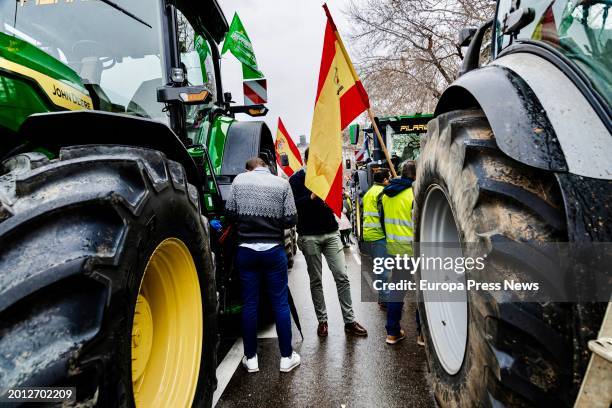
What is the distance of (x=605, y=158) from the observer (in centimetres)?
137

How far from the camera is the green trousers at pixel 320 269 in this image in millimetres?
4695

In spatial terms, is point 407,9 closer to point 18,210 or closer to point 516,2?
point 516,2

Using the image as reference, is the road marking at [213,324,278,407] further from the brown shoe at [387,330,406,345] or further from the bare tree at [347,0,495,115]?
the bare tree at [347,0,495,115]

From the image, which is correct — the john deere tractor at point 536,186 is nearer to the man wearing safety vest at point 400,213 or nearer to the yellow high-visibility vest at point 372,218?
the man wearing safety vest at point 400,213

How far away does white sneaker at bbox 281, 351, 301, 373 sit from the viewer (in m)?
3.74

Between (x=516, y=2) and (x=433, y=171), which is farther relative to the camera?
(x=516, y=2)

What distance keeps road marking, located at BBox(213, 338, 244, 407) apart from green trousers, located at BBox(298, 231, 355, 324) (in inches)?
38.7

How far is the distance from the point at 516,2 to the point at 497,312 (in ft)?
5.95

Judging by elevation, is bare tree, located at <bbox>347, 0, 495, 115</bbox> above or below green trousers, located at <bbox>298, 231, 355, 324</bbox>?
above

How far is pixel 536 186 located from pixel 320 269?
11.3ft

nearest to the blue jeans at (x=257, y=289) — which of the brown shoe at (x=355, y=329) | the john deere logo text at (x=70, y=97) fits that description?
the brown shoe at (x=355, y=329)

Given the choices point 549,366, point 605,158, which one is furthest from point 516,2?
point 549,366

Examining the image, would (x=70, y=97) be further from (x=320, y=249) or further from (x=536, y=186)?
(x=320, y=249)

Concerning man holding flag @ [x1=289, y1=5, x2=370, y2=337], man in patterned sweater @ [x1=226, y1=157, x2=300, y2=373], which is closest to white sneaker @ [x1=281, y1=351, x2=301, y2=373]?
man in patterned sweater @ [x1=226, y1=157, x2=300, y2=373]
